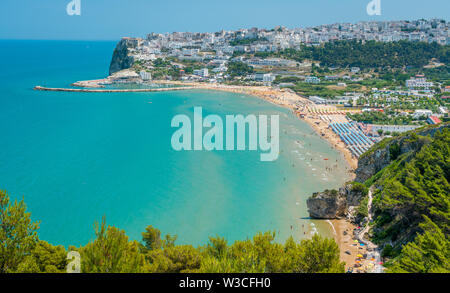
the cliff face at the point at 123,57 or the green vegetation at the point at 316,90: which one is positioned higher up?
the cliff face at the point at 123,57

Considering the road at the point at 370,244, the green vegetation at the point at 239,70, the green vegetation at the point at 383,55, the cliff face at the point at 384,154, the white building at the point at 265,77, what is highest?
the green vegetation at the point at 383,55

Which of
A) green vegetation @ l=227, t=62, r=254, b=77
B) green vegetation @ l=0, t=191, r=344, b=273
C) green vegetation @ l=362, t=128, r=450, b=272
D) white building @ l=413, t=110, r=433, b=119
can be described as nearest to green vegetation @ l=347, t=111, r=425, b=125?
white building @ l=413, t=110, r=433, b=119

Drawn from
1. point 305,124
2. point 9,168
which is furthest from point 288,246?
point 305,124

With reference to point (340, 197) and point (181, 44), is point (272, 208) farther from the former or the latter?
point (181, 44)

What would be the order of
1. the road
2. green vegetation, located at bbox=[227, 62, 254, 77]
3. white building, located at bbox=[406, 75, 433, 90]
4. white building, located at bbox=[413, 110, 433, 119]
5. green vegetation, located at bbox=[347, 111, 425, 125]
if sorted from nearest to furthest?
1. the road
2. green vegetation, located at bbox=[347, 111, 425, 125]
3. white building, located at bbox=[413, 110, 433, 119]
4. white building, located at bbox=[406, 75, 433, 90]
5. green vegetation, located at bbox=[227, 62, 254, 77]

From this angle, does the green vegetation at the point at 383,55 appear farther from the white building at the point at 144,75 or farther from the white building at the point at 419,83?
the white building at the point at 144,75

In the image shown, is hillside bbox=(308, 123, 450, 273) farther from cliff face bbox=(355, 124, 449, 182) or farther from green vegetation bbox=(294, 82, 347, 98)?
green vegetation bbox=(294, 82, 347, 98)

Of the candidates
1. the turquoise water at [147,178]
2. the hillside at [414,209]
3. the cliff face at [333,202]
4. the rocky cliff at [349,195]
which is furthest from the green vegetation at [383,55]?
the cliff face at [333,202]
